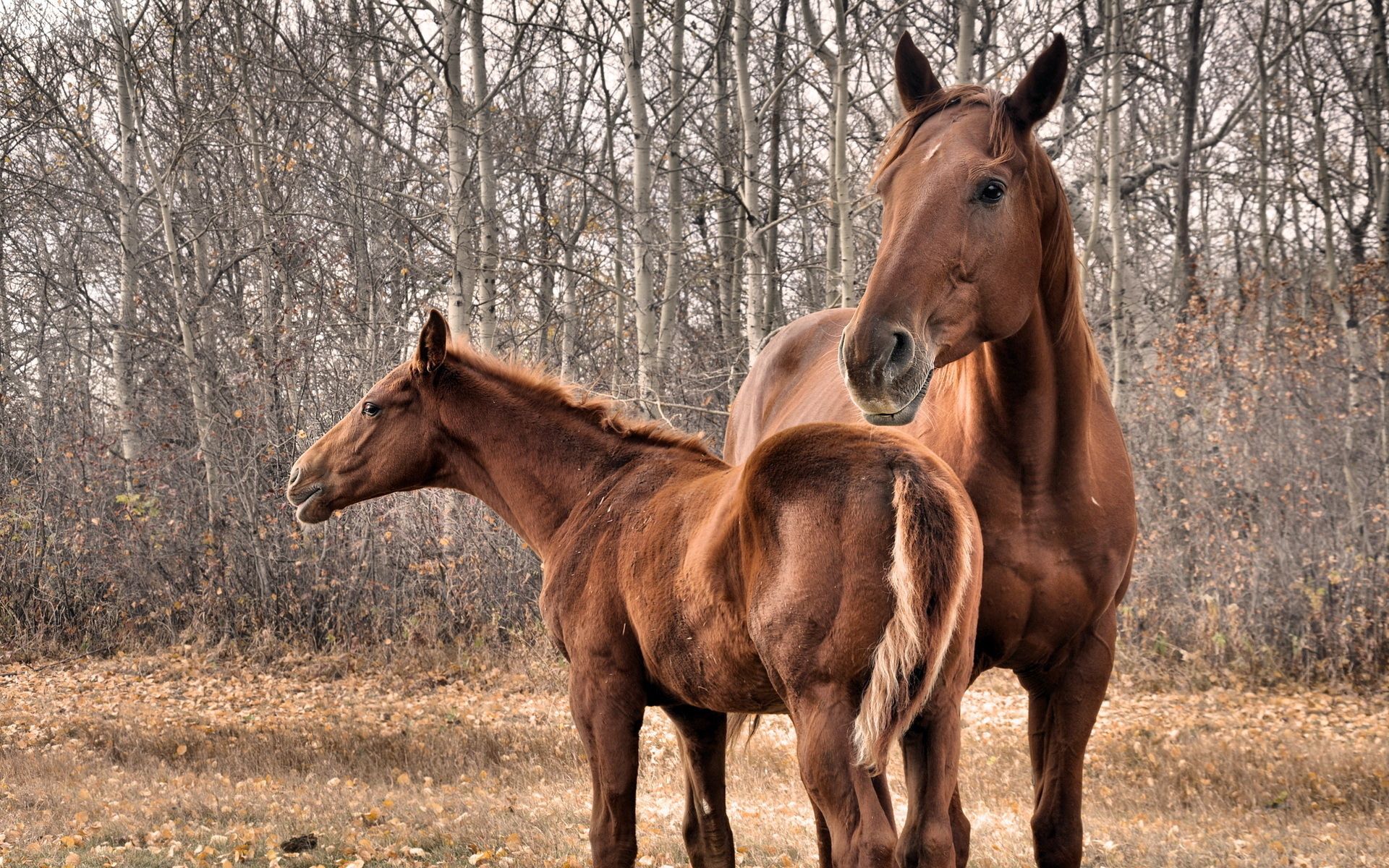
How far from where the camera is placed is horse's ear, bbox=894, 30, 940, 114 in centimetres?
348

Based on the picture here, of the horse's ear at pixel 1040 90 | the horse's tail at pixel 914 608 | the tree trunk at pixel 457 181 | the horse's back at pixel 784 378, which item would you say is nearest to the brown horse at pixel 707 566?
the horse's tail at pixel 914 608

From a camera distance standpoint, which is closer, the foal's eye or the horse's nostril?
the horse's nostril

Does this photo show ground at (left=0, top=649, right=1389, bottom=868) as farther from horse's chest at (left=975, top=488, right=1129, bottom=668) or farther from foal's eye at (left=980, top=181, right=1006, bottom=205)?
foal's eye at (left=980, top=181, right=1006, bottom=205)

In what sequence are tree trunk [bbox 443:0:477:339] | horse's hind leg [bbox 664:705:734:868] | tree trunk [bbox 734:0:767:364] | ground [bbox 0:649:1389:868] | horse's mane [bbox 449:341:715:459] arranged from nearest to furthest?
horse's hind leg [bbox 664:705:734:868], horse's mane [bbox 449:341:715:459], ground [bbox 0:649:1389:868], tree trunk [bbox 443:0:477:339], tree trunk [bbox 734:0:767:364]

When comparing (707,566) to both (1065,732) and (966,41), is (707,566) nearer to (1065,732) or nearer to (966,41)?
(1065,732)

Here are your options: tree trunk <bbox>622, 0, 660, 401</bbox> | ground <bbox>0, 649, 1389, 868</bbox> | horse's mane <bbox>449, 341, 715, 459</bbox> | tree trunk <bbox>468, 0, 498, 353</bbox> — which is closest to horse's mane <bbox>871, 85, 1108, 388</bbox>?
horse's mane <bbox>449, 341, 715, 459</bbox>

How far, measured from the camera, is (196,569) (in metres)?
11.0

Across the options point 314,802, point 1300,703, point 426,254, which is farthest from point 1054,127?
point 314,802

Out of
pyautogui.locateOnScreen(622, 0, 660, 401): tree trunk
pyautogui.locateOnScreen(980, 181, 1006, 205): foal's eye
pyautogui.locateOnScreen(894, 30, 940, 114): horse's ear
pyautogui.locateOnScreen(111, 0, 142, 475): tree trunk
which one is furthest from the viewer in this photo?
pyautogui.locateOnScreen(111, 0, 142, 475): tree trunk

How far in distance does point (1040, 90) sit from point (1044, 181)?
25cm

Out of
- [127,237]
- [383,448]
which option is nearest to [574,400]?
[383,448]

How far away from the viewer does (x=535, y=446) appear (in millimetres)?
4398

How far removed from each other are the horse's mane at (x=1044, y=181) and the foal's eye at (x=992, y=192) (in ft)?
0.38

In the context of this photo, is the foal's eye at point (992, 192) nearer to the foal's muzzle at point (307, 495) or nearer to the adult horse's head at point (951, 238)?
the adult horse's head at point (951, 238)
